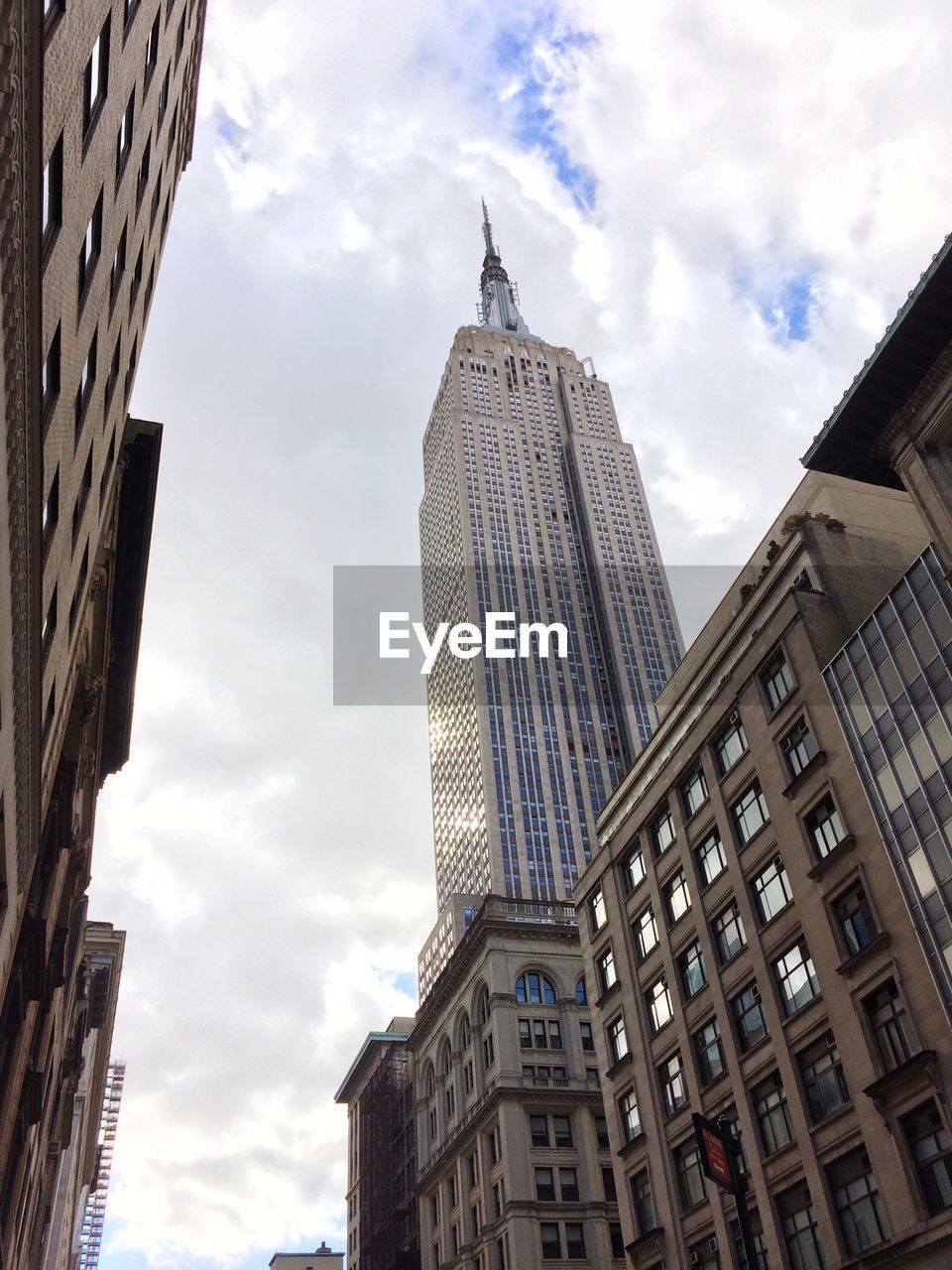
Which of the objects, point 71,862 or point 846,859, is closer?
point 846,859

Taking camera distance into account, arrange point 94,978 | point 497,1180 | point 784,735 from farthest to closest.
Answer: point 94,978
point 497,1180
point 784,735

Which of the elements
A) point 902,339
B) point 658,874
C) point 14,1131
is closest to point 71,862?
point 14,1131

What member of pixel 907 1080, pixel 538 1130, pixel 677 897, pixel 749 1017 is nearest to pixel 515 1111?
pixel 538 1130

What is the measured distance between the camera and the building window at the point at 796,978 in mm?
34781

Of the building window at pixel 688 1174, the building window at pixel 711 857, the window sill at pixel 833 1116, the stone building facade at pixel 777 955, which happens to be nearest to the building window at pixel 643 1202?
the stone building facade at pixel 777 955

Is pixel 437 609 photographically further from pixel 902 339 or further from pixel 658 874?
pixel 902 339

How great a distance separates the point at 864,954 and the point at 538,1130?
37739 mm

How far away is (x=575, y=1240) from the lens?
197 ft

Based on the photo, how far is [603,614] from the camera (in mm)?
179750

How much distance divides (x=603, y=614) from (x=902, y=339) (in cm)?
14788

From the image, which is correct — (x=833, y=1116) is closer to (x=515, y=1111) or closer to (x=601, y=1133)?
(x=515, y=1111)

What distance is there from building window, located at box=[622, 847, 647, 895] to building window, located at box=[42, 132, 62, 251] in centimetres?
3636

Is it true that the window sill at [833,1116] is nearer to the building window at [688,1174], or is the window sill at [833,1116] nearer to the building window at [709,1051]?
the building window at [709,1051]

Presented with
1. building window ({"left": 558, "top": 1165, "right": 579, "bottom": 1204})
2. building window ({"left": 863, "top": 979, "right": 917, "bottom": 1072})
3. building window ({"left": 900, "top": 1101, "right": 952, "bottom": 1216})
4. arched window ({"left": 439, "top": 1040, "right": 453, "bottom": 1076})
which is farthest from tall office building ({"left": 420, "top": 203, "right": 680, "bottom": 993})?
building window ({"left": 900, "top": 1101, "right": 952, "bottom": 1216})
